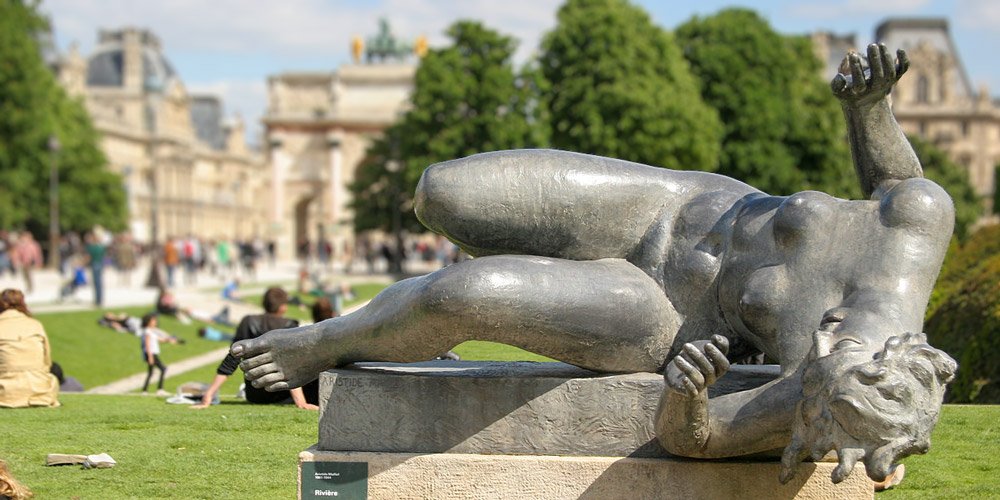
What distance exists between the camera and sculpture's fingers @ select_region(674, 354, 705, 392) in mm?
4195

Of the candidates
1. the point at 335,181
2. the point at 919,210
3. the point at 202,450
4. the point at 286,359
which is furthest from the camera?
the point at 335,181

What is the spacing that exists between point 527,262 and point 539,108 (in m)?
39.9

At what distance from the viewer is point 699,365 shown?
4184mm

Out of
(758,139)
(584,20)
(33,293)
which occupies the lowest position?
(33,293)

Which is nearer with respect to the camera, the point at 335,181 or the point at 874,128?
the point at 874,128

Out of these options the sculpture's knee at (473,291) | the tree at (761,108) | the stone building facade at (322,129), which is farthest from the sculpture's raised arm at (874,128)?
the stone building facade at (322,129)

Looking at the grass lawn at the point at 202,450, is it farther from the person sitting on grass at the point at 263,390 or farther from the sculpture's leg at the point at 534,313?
the sculpture's leg at the point at 534,313

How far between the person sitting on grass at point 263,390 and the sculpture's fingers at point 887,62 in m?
4.17

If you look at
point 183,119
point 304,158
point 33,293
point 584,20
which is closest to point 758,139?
point 584,20

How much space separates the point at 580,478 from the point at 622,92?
37311 millimetres

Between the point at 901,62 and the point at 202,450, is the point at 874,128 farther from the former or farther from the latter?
the point at 202,450

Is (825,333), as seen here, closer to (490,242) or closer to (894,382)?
(894,382)

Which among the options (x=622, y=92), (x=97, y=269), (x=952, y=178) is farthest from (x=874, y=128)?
(x=952, y=178)

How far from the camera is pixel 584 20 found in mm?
43312
